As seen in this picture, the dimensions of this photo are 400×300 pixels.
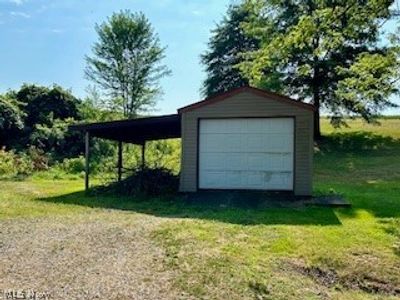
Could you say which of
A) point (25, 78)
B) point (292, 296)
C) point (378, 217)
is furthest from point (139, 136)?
point (25, 78)

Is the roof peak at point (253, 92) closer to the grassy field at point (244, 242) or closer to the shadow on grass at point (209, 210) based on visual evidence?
the shadow on grass at point (209, 210)

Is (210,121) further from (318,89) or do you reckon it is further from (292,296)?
(318,89)

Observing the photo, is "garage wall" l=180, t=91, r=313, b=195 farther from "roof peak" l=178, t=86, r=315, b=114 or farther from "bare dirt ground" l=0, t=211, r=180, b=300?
"bare dirt ground" l=0, t=211, r=180, b=300

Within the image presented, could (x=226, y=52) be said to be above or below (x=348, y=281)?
above

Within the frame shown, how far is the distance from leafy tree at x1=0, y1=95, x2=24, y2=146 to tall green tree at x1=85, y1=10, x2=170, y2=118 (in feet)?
22.2

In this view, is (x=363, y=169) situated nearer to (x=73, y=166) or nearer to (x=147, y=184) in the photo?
(x=147, y=184)

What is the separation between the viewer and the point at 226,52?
29266 mm

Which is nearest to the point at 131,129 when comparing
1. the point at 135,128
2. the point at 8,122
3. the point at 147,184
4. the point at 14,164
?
the point at 135,128

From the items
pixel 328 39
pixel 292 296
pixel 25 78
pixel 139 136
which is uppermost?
pixel 25 78

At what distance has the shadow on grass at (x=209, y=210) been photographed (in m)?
8.44

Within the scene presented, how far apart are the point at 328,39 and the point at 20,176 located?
13226mm

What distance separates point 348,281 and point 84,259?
3312 millimetres

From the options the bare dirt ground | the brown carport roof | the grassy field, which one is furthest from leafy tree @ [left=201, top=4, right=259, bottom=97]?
the bare dirt ground

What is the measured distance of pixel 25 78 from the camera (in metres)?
27.5
